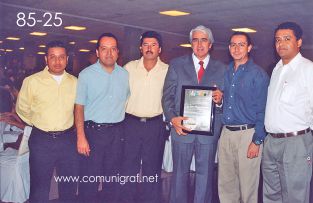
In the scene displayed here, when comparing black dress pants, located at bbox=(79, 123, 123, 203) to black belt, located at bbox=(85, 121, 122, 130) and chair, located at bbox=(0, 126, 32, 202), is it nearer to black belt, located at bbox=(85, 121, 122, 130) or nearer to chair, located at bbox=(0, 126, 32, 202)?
black belt, located at bbox=(85, 121, 122, 130)

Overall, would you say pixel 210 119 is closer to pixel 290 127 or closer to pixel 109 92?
pixel 290 127

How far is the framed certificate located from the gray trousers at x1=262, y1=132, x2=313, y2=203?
60 centimetres

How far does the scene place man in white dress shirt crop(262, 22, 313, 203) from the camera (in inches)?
138

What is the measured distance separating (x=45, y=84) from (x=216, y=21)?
24.1 ft

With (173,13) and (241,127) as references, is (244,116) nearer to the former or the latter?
(241,127)

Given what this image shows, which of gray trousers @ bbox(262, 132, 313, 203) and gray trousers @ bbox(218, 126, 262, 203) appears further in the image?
gray trousers @ bbox(218, 126, 262, 203)

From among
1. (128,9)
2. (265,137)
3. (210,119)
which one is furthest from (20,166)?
(128,9)

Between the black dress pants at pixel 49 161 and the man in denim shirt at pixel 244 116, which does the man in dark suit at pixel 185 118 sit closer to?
the man in denim shirt at pixel 244 116

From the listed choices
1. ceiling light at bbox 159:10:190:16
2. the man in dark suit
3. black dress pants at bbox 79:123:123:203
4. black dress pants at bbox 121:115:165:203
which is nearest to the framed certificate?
the man in dark suit

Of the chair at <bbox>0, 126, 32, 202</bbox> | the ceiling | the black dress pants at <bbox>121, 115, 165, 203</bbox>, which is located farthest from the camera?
the ceiling

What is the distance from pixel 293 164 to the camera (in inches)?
138

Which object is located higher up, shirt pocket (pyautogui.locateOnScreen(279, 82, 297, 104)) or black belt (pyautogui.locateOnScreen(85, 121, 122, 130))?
shirt pocket (pyautogui.locateOnScreen(279, 82, 297, 104))

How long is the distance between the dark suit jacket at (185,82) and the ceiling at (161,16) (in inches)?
162

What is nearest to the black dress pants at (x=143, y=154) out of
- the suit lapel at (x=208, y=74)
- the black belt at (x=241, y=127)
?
the suit lapel at (x=208, y=74)
